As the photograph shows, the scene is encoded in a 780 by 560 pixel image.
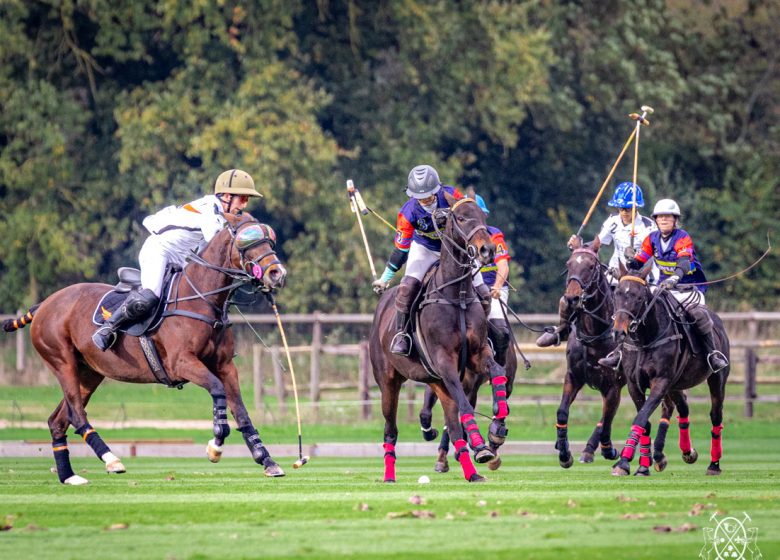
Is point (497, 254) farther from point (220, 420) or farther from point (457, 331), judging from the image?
point (220, 420)

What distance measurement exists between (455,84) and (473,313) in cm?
2136

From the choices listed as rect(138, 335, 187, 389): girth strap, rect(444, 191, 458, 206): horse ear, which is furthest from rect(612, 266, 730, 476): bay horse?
rect(138, 335, 187, 389): girth strap

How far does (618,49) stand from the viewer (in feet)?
113

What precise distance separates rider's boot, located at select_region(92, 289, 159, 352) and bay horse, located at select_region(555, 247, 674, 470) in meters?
4.30

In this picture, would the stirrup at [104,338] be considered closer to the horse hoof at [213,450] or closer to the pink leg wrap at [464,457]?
the horse hoof at [213,450]

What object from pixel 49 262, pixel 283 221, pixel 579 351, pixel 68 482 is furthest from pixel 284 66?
pixel 68 482

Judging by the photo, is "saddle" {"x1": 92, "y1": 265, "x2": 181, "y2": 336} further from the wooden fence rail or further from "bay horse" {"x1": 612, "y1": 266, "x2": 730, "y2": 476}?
the wooden fence rail

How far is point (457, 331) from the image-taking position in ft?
40.8

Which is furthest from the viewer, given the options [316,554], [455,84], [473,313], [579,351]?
[455,84]

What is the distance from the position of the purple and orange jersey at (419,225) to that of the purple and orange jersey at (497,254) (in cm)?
48

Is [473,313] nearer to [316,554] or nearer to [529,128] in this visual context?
[316,554]

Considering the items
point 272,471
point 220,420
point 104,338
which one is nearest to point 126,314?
point 104,338

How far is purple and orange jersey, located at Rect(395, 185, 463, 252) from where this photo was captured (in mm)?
12797

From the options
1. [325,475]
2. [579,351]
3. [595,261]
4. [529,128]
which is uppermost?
[529,128]
